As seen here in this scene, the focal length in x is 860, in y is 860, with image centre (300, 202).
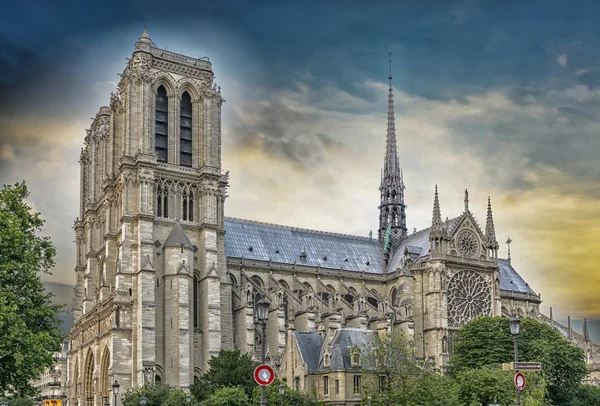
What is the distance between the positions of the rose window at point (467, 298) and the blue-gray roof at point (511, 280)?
54.8 ft

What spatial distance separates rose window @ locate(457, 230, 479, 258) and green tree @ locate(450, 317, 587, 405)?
49.7 feet

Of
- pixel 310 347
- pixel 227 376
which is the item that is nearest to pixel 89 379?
pixel 310 347

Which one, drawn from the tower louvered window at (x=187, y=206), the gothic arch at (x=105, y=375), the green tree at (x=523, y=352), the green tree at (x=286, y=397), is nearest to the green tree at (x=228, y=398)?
the green tree at (x=286, y=397)

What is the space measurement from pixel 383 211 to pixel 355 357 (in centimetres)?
4940

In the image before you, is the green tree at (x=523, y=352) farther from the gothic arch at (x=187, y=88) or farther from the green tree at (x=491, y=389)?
the gothic arch at (x=187, y=88)

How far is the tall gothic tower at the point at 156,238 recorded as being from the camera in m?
79.2

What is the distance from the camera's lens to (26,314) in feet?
143

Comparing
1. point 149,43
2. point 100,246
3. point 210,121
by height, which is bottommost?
point 100,246

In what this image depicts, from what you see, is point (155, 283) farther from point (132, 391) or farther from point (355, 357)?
point (355, 357)

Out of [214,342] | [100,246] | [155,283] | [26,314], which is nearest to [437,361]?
[214,342]

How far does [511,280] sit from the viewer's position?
12025 cm

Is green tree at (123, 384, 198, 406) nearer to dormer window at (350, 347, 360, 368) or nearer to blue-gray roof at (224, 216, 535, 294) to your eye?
dormer window at (350, 347, 360, 368)

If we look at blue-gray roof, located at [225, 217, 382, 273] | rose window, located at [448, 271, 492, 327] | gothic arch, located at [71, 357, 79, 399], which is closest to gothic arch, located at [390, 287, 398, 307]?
blue-gray roof, located at [225, 217, 382, 273]

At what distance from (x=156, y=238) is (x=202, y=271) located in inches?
219
